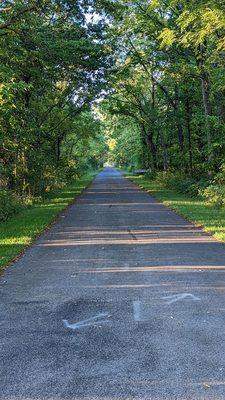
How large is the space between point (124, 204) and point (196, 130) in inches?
459

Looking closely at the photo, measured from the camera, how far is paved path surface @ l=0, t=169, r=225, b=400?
413 cm

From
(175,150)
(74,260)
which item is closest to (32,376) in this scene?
(74,260)

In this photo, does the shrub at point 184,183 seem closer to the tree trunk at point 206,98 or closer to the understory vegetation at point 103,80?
the understory vegetation at point 103,80

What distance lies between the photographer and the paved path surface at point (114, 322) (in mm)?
4133

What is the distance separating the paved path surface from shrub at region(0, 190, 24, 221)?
6.40m

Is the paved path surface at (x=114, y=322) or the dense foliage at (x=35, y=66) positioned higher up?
the dense foliage at (x=35, y=66)

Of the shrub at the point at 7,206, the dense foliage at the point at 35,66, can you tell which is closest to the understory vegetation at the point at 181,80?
the dense foliage at the point at 35,66

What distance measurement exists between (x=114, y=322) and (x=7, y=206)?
13.2 meters

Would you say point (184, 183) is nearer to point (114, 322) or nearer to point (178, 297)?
point (178, 297)

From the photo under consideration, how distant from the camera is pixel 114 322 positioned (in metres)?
5.75

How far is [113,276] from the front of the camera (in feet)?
26.9

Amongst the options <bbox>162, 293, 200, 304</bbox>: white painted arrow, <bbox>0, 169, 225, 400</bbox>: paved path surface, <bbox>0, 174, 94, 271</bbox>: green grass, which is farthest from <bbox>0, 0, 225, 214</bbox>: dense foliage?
<bbox>162, 293, 200, 304</bbox>: white painted arrow

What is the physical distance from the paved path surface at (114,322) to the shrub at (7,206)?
21.0 ft

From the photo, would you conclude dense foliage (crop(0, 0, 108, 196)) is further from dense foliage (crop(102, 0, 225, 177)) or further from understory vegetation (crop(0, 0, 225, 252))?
dense foliage (crop(102, 0, 225, 177))
